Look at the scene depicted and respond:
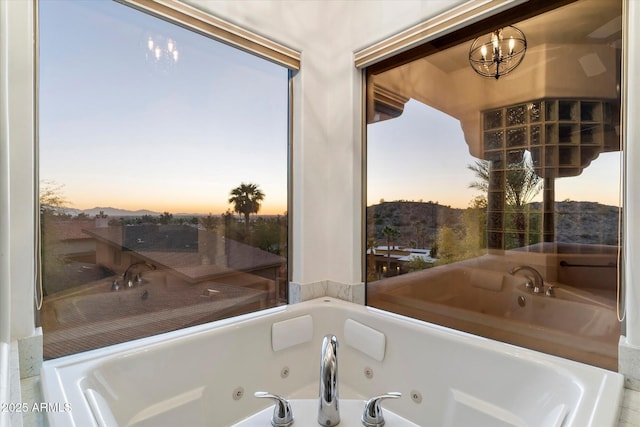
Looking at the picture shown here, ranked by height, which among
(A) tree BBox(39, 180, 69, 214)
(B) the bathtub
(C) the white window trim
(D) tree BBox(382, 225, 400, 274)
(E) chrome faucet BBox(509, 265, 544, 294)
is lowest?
(B) the bathtub

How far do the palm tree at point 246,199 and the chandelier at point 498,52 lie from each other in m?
1.38

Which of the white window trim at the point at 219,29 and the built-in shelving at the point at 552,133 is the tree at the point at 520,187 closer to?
the built-in shelving at the point at 552,133

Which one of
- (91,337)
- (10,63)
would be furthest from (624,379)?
(10,63)

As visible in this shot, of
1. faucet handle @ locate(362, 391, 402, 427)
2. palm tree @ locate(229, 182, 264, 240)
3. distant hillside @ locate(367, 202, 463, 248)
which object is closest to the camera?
faucet handle @ locate(362, 391, 402, 427)

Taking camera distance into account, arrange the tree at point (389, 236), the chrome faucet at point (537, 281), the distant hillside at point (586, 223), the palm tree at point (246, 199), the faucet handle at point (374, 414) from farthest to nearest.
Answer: the tree at point (389, 236)
the palm tree at point (246, 199)
the chrome faucet at point (537, 281)
the distant hillside at point (586, 223)
the faucet handle at point (374, 414)

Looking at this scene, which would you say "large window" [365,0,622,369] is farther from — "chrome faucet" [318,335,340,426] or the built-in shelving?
"chrome faucet" [318,335,340,426]

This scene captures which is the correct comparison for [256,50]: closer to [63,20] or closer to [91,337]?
[63,20]

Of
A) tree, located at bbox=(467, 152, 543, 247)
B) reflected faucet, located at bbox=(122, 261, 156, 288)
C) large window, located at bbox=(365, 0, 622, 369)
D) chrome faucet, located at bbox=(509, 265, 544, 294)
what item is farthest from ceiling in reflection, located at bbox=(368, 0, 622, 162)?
reflected faucet, located at bbox=(122, 261, 156, 288)

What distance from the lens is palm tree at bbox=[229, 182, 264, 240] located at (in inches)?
74.4

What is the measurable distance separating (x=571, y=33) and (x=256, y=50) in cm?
154

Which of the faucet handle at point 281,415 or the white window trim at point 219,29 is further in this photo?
the white window trim at point 219,29

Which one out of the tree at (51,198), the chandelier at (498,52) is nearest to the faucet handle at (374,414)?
the tree at (51,198)

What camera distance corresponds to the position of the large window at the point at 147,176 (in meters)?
1.32

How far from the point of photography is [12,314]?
113cm
